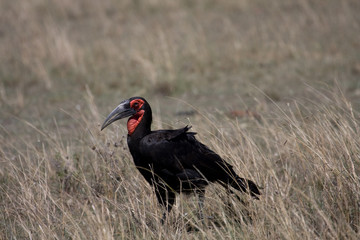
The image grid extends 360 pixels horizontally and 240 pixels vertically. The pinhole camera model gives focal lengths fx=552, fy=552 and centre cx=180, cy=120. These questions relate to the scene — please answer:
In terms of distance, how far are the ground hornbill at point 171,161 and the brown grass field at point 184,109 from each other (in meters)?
0.13

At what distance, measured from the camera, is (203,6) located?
527 inches

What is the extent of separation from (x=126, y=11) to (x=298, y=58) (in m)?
5.33

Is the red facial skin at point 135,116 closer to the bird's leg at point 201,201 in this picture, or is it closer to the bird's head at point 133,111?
the bird's head at point 133,111

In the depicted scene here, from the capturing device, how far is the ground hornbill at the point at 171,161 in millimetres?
4098

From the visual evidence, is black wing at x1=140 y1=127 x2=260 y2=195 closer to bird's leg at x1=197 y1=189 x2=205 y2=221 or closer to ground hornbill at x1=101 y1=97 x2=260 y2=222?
ground hornbill at x1=101 y1=97 x2=260 y2=222

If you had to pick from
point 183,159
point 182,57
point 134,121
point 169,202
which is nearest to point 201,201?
point 169,202

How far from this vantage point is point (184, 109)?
7.88 m

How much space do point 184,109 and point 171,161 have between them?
12.4 ft

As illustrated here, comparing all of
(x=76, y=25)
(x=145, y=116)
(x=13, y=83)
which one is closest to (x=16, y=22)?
(x=76, y=25)

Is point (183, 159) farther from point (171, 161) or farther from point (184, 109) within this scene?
point (184, 109)

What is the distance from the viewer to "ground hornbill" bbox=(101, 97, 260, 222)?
13.4 feet

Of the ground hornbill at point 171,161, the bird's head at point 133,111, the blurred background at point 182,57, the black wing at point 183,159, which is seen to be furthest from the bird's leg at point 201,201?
the blurred background at point 182,57

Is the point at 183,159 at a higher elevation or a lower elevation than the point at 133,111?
lower

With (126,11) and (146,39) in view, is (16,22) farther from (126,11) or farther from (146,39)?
(146,39)
